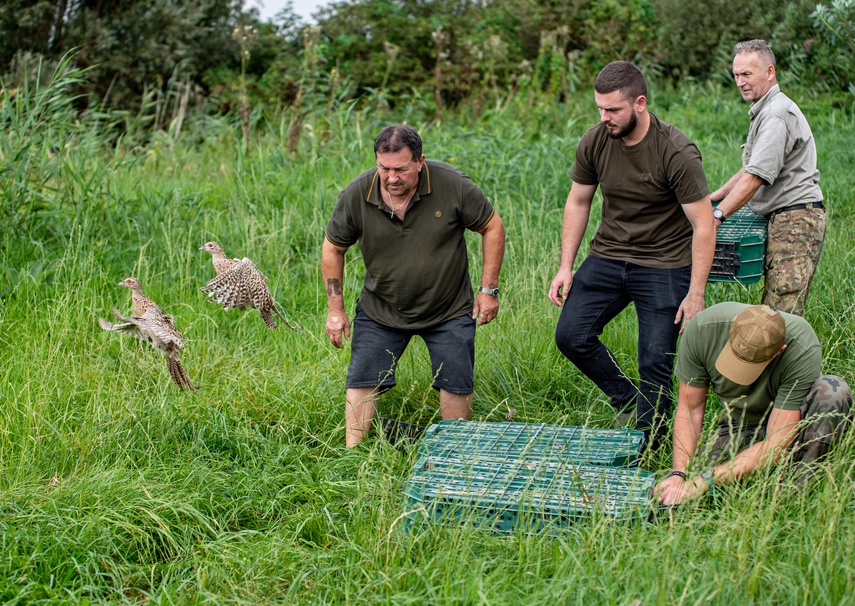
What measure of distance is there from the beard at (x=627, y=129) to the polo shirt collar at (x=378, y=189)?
3.07 feet

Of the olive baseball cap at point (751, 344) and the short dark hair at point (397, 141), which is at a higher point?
the short dark hair at point (397, 141)

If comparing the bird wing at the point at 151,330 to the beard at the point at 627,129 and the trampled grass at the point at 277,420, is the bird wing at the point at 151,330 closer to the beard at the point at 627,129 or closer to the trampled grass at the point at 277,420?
the trampled grass at the point at 277,420

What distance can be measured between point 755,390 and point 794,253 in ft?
4.17

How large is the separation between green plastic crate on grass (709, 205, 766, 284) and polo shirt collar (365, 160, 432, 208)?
1576 millimetres

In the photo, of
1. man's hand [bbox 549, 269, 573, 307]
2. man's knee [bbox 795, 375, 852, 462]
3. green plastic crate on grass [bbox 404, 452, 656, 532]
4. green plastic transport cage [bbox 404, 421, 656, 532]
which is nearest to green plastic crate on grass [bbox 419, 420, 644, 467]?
green plastic transport cage [bbox 404, 421, 656, 532]

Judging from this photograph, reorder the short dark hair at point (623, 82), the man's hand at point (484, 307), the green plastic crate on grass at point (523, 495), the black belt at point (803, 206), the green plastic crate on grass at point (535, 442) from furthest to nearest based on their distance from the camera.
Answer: the black belt at point (803, 206)
the man's hand at point (484, 307)
the short dark hair at point (623, 82)
the green plastic crate on grass at point (535, 442)
the green plastic crate on grass at point (523, 495)

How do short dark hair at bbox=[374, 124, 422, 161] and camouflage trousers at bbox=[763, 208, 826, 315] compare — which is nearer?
short dark hair at bbox=[374, 124, 422, 161]

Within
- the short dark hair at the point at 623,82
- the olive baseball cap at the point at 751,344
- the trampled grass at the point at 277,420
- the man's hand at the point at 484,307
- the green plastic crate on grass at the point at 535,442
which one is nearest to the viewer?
the trampled grass at the point at 277,420

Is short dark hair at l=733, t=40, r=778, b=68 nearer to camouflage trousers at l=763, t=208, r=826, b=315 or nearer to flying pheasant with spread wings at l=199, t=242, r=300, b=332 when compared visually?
camouflage trousers at l=763, t=208, r=826, b=315

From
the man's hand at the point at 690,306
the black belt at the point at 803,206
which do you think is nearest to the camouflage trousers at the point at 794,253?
the black belt at the point at 803,206

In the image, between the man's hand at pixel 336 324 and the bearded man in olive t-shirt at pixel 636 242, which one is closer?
the bearded man in olive t-shirt at pixel 636 242

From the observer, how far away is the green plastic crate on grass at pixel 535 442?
3.79 metres

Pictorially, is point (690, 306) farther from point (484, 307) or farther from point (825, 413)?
point (484, 307)

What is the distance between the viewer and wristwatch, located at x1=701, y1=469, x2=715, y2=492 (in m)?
3.34
